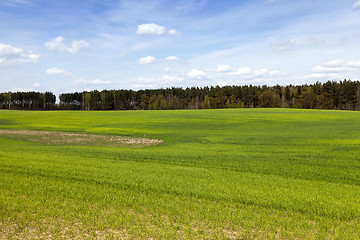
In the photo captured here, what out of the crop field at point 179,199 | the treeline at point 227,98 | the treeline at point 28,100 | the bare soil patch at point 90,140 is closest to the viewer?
the crop field at point 179,199

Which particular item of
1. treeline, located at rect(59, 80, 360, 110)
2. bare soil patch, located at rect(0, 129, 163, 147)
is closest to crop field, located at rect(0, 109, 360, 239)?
bare soil patch, located at rect(0, 129, 163, 147)

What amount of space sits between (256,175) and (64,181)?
7906 millimetres

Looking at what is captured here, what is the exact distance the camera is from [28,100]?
17012cm

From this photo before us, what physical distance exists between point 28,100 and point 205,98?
10410 cm

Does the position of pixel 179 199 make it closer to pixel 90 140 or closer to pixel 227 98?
pixel 90 140

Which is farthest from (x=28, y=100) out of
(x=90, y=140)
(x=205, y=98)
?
(x=90, y=140)

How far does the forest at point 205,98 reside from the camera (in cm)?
12244

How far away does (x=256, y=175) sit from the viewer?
41.5ft

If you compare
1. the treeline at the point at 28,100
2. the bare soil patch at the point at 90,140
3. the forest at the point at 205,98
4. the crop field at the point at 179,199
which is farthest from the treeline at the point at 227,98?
the crop field at the point at 179,199

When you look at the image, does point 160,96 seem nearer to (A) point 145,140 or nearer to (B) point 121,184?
(A) point 145,140

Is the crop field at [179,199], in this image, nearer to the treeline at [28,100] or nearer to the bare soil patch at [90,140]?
the bare soil patch at [90,140]

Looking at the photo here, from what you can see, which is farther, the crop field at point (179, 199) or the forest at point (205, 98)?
the forest at point (205, 98)

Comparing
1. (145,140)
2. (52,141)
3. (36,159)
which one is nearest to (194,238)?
(36,159)

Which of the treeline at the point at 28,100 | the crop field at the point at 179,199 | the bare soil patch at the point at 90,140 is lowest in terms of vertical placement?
the bare soil patch at the point at 90,140
